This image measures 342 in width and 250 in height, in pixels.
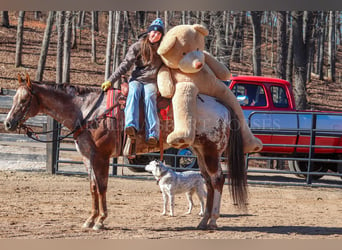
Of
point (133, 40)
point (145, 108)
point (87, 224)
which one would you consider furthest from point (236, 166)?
point (133, 40)

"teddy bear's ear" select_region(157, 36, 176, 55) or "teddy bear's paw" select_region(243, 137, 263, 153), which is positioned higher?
"teddy bear's ear" select_region(157, 36, 176, 55)

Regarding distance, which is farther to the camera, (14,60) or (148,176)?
(14,60)

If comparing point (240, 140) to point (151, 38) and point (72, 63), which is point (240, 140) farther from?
point (72, 63)

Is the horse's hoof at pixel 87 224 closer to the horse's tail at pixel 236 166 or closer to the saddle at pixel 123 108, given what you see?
the saddle at pixel 123 108

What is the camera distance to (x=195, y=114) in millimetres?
6703

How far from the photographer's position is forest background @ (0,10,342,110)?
63.7 feet

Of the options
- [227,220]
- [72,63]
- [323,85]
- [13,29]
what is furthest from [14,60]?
[227,220]

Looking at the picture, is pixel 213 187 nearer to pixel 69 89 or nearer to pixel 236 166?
pixel 236 166

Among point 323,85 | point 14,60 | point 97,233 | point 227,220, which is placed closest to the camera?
point 97,233

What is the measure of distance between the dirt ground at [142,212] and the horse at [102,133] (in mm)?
430

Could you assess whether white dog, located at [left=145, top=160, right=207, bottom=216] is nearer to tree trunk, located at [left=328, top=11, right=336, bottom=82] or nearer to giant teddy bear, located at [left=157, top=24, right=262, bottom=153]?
giant teddy bear, located at [left=157, top=24, right=262, bottom=153]

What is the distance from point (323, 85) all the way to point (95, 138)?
105 ft

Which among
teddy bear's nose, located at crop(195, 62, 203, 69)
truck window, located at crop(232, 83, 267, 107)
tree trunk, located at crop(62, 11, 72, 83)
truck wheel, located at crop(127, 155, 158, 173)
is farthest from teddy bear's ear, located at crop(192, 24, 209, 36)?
tree trunk, located at crop(62, 11, 72, 83)

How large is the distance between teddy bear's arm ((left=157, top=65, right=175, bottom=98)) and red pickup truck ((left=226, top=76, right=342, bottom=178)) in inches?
194
